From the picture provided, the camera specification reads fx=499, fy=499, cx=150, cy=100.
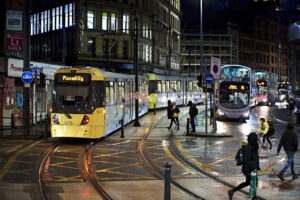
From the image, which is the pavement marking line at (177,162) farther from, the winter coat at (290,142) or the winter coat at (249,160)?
the winter coat at (249,160)

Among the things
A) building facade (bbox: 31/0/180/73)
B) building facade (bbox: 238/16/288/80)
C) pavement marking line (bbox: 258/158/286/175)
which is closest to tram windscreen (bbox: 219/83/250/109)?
building facade (bbox: 31/0/180/73)

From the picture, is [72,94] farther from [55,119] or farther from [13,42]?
[13,42]

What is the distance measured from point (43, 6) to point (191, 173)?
54280 mm

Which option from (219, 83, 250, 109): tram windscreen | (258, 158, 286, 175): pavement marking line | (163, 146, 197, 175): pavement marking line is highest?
(219, 83, 250, 109): tram windscreen

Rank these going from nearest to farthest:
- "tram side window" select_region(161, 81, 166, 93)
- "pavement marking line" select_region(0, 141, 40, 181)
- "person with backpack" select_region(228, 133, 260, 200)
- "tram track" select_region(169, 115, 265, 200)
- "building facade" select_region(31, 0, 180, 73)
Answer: "person with backpack" select_region(228, 133, 260, 200)
"tram track" select_region(169, 115, 265, 200)
"pavement marking line" select_region(0, 141, 40, 181)
"tram side window" select_region(161, 81, 166, 93)
"building facade" select_region(31, 0, 180, 73)

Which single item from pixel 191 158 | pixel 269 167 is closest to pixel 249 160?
pixel 269 167

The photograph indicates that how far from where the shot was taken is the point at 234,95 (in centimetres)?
3697

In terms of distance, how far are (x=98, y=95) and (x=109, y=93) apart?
177cm

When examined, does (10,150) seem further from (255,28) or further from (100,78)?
(255,28)

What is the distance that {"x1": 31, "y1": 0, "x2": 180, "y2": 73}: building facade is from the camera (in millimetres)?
56719

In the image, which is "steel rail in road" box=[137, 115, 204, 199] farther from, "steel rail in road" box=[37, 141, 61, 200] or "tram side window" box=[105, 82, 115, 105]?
"steel rail in road" box=[37, 141, 61, 200]

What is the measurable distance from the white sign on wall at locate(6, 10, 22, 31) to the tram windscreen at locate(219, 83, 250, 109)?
636 inches

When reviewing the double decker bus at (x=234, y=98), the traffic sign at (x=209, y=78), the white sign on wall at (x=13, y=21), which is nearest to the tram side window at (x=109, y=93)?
the traffic sign at (x=209, y=78)

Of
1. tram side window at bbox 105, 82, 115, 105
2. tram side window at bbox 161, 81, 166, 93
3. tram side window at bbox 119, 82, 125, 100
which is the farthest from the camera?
tram side window at bbox 161, 81, 166, 93
